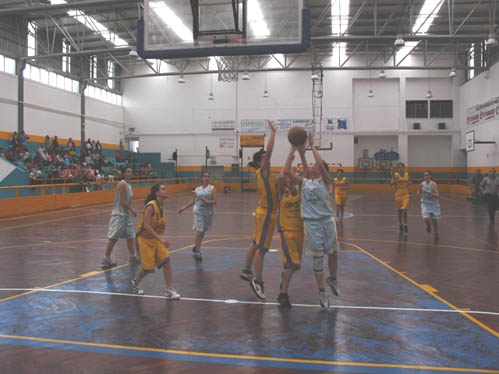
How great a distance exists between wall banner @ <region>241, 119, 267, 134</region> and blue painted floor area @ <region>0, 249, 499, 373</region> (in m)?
32.1

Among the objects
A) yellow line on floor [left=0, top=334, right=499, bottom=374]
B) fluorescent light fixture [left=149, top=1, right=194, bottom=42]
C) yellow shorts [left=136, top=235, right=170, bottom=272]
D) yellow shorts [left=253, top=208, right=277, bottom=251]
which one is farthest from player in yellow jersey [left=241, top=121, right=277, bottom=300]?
fluorescent light fixture [left=149, top=1, right=194, bottom=42]

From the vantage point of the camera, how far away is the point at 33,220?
646 inches

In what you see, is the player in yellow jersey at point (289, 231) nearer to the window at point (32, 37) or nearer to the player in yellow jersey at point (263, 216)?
the player in yellow jersey at point (263, 216)

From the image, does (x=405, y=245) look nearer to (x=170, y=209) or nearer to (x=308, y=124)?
(x=170, y=209)

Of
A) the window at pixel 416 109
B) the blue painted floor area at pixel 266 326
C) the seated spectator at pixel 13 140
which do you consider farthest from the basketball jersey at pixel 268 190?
the window at pixel 416 109

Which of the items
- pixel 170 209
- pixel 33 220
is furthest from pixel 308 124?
pixel 33 220

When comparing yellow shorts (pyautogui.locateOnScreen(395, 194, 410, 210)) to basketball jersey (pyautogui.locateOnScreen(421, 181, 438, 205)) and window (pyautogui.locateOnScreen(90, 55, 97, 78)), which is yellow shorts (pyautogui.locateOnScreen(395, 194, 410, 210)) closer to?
basketball jersey (pyautogui.locateOnScreen(421, 181, 438, 205))

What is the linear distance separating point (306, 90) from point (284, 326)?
1364 inches

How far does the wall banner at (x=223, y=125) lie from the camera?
39031 millimetres

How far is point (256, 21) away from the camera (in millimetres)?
8406

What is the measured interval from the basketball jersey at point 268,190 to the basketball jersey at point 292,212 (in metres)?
0.48

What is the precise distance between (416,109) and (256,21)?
32.1 m

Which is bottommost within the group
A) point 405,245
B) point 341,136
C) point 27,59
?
point 405,245

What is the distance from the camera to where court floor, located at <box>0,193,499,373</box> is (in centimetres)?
410
